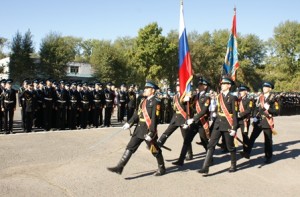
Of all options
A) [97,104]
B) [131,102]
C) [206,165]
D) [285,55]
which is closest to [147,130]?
[206,165]

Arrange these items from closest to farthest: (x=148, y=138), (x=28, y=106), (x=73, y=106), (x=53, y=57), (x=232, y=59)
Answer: (x=148, y=138), (x=232, y=59), (x=28, y=106), (x=73, y=106), (x=53, y=57)

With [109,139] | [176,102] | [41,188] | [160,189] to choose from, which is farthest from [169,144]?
[41,188]

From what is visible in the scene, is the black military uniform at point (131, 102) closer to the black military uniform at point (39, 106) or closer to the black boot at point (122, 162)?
the black military uniform at point (39, 106)

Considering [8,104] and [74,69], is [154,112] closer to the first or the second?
[8,104]

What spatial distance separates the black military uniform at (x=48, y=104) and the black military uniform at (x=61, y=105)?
0.58 ft

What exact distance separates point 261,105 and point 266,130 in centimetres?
63

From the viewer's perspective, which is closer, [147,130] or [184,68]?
[147,130]

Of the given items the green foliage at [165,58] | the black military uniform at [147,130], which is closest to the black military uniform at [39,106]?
the black military uniform at [147,130]

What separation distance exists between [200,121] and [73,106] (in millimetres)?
6376

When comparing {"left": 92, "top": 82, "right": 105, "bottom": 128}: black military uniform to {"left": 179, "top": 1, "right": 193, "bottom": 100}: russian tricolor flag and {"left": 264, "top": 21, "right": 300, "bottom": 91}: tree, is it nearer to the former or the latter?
{"left": 179, "top": 1, "right": 193, "bottom": 100}: russian tricolor flag

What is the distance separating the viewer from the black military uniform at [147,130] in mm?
6961

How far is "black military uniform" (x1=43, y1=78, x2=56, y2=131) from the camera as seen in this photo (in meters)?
13.1

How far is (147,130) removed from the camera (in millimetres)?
7055

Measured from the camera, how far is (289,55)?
64.4 m
